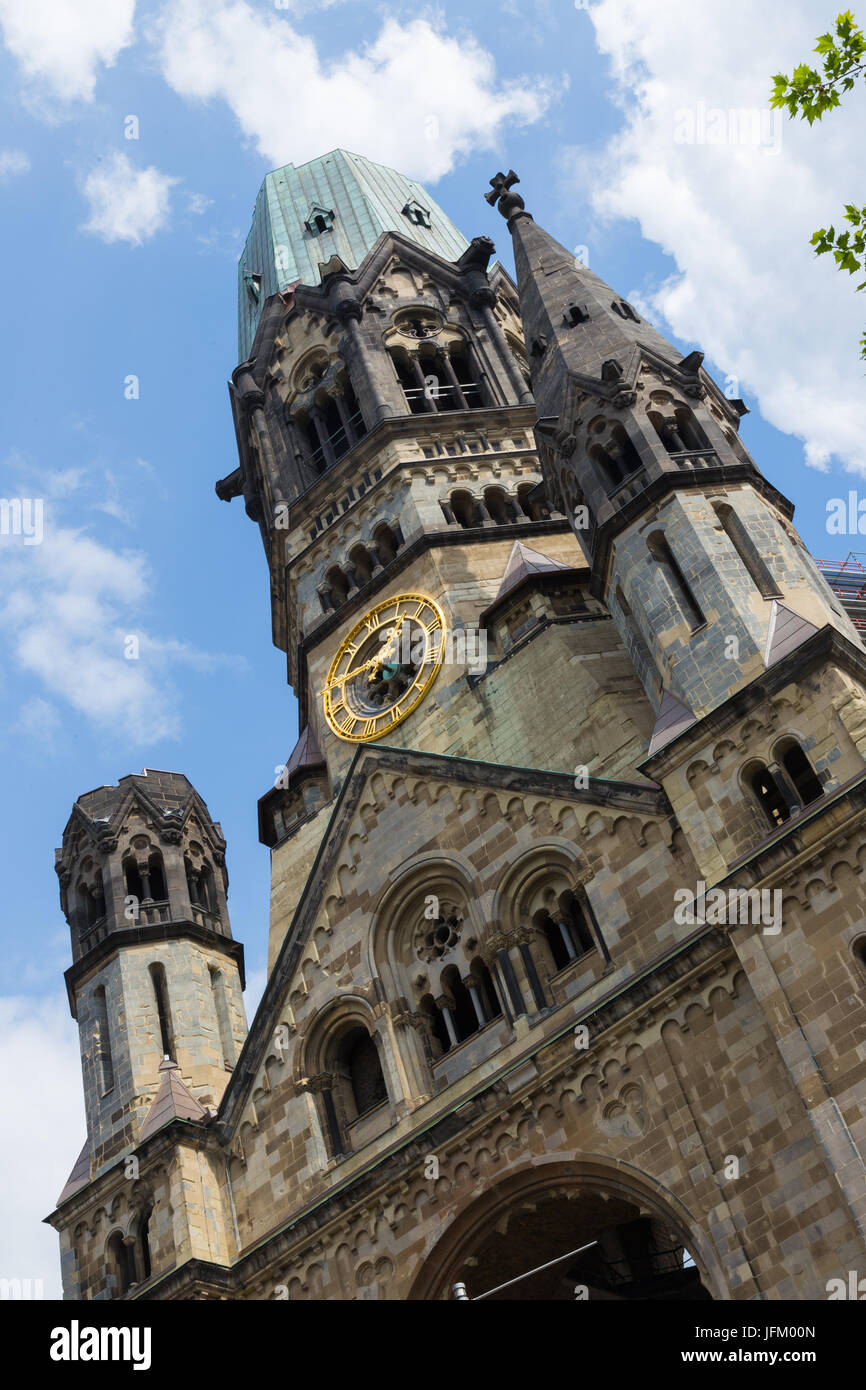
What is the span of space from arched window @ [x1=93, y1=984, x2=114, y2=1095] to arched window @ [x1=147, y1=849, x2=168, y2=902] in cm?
279

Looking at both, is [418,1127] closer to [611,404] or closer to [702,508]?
[702,508]

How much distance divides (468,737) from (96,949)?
30.7 feet

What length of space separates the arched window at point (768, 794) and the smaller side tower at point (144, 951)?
1377cm

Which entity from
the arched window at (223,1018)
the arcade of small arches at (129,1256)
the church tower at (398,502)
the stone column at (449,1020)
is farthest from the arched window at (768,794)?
the arched window at (223,1018)

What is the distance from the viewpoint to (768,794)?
77.6 ft

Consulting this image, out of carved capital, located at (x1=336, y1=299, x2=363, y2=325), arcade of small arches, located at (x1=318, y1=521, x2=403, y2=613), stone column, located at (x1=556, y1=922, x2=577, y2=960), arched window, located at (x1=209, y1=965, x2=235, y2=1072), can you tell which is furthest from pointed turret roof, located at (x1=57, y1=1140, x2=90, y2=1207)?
carved capital, located at (x1=336, y1=299, x2=363, y2=325)

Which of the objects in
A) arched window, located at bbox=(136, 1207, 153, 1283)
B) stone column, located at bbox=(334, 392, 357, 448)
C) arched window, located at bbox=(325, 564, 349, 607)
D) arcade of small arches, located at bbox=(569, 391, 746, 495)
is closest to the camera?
arched window, located at bbox=(136, 1207, 153, 1283)

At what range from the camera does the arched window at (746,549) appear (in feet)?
86.9

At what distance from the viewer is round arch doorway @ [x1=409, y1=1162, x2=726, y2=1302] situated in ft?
76.5

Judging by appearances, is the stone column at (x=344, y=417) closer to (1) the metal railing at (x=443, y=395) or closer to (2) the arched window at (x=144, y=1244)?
(1) the metal railing at (x=443, y=395)

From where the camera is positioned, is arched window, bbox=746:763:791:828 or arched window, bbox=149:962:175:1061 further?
arched window, bbox=149:962:175:1061

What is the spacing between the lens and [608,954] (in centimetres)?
2536

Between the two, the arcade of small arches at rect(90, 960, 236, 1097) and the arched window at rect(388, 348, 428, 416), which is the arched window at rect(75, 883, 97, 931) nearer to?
the arcade of small arches at rect(90, 960, 236, 1097)

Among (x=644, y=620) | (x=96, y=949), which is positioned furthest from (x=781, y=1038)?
(x=96, y=949)
